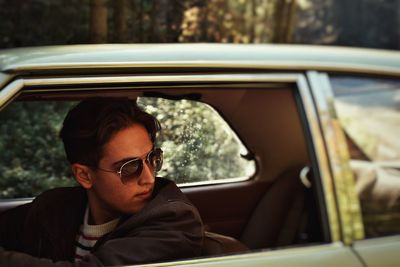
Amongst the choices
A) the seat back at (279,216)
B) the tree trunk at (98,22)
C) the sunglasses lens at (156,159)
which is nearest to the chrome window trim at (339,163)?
the seat back at (279,216)

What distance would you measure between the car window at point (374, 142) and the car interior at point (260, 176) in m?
0.15

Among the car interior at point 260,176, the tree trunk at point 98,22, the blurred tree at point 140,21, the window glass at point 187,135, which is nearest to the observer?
the car interior at point 260,176

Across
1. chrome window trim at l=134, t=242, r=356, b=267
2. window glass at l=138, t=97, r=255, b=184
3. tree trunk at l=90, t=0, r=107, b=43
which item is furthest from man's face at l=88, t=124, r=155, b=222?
tree trunk at l=90, t=0, r=107, b=43

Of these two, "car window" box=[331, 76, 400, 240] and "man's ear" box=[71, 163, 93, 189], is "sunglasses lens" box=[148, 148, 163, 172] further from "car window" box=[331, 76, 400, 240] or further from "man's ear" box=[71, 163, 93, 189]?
"car window" box=[331, 76, 400, 240]

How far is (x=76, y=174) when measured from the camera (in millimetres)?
2504

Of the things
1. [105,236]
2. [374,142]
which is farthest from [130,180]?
[374,142]

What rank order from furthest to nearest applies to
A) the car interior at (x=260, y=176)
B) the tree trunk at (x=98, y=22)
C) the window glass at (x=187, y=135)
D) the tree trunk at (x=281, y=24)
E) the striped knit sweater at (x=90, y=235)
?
the tree trunk at (x=281, y=24)
the tree trunk at (x=98, y=22)
the window glass at (x=187, y=135)
the striped knit sweater at (x=90, y=235)
the car interior at (x=260, y=176)

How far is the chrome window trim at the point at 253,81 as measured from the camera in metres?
1.96

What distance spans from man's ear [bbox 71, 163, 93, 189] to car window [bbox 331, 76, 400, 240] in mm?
936

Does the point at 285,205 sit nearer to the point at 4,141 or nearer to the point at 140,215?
the point at 140,215

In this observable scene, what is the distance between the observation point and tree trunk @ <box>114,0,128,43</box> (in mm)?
7789

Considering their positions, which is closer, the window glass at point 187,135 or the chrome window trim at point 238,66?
the chrome window trim at point 238,66

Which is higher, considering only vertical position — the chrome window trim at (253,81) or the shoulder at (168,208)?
the chrome window trim at (253,81)

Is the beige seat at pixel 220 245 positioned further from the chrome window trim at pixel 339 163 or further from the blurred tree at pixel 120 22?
the blurred tree at pixel 120 22
